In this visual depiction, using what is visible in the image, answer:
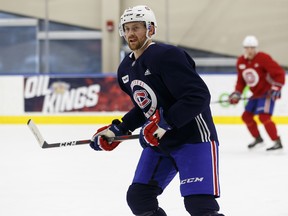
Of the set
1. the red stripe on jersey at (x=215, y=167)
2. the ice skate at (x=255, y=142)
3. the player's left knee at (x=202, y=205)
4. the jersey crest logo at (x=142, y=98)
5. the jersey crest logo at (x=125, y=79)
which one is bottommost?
the ice skate at (x=255, y=142)

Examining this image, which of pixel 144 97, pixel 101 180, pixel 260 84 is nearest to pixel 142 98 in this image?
pixel 144 97

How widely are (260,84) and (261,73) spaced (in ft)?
0.33

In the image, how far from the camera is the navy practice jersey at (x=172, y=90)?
224cm

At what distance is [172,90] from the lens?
2285 millimetres

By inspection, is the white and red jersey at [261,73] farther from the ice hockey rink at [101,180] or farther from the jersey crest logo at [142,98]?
the jersey crest logo at [142,98]

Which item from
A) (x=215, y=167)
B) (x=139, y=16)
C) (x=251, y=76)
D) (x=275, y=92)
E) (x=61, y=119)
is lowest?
(x=61, y=119)

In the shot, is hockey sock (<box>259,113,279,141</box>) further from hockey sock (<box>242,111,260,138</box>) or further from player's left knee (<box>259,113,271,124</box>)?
hockey sock (<box>242,111,260,138</box>)

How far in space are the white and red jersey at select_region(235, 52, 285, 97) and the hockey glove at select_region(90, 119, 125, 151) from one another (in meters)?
3.53

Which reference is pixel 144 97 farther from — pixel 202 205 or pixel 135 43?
pixel 202 205

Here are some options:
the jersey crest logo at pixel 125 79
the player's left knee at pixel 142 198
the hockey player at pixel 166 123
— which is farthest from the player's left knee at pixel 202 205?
the jersey crest logo at pixel 125 79

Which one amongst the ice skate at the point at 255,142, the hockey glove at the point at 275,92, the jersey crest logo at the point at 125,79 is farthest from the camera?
the ice skate at the point at 255,142

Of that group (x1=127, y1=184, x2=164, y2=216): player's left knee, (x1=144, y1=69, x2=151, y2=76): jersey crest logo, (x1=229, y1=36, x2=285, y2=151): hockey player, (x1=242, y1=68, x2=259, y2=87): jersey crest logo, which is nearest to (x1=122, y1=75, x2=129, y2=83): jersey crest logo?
(x1=144, y1=69, x2=151, y2=76): jersey crest logo

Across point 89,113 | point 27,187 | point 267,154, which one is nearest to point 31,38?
point 89,113

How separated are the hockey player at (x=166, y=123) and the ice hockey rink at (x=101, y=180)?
83cm
